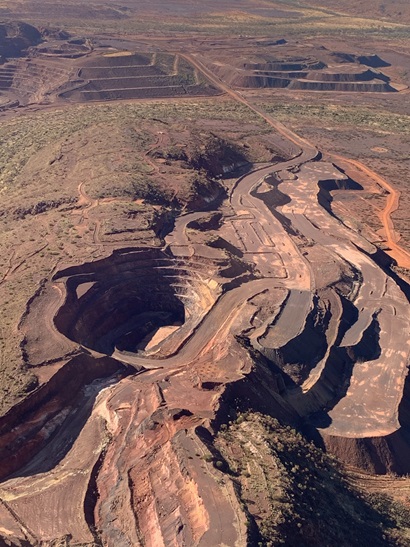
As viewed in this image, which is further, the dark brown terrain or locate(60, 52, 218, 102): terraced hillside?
locate(60, 52, 218, 102): terraced hillside

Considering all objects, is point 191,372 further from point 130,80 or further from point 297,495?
Answer: point 130,80

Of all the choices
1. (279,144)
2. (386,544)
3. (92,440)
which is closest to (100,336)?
(92,440)

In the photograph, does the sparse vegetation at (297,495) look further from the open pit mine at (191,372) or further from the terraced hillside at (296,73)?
the terraced hillside at (296,73)

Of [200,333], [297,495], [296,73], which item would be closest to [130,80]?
[296,73]

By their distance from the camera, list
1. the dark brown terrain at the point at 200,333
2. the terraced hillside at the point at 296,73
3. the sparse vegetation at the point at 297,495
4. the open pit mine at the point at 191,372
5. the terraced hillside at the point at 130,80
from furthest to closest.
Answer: the terraced hillside at the point at 296,73 → the terraced hillside at the point at 130,80 → the dark brown terrain at the point at 200,333 → the open pit mine at the point at 191,372 → the sparse vegetation at the point at 297,495

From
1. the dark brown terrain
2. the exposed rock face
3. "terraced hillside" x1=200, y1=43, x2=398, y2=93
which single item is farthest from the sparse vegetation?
the exposed rock face

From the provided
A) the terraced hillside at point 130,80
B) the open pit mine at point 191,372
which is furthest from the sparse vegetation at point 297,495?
the terraced hillside at point 130,80

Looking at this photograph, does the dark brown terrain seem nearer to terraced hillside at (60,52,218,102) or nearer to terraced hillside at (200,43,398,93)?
terraced hillside at (60,52,218,102)

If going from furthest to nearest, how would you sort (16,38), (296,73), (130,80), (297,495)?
(16,38), (296,73), (130,80), (297,495)
